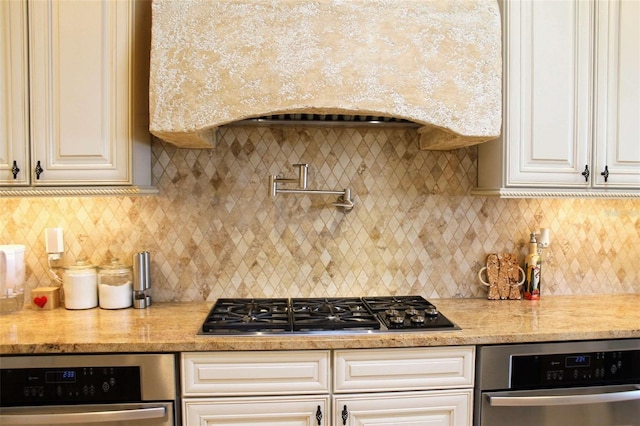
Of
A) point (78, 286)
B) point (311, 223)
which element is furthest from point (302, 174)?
point (78, 286)

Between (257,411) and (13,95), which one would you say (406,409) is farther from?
(13,95)

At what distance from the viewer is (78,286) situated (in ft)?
6.66

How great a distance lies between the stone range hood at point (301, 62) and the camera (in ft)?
5.67

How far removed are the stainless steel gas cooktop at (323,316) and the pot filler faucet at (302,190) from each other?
0.48m

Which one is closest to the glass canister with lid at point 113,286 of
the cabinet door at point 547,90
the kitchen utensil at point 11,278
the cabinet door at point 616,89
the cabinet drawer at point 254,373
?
the kitchen utensil at point 11,278

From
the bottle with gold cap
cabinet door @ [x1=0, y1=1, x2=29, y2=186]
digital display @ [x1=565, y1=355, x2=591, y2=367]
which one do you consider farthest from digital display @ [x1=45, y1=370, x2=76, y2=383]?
the bottle with gold cap

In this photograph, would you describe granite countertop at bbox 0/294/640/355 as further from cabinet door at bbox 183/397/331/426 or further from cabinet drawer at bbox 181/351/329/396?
cabinet door at bbox 183/397/331/426

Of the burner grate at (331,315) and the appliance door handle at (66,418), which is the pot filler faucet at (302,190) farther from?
the appliance door handle at (66,418)

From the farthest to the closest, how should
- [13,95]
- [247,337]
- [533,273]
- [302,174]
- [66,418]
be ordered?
[533,273] → [302,174] → [13,95] → [247,337] → [66,418]

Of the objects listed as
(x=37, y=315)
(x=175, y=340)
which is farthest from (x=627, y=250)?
(x=37, y=315)

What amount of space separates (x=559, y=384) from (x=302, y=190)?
4.41ft

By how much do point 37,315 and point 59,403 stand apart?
524 mm

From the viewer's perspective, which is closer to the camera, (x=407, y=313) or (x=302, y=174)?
(x=407, y=313)

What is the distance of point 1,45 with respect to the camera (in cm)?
183
